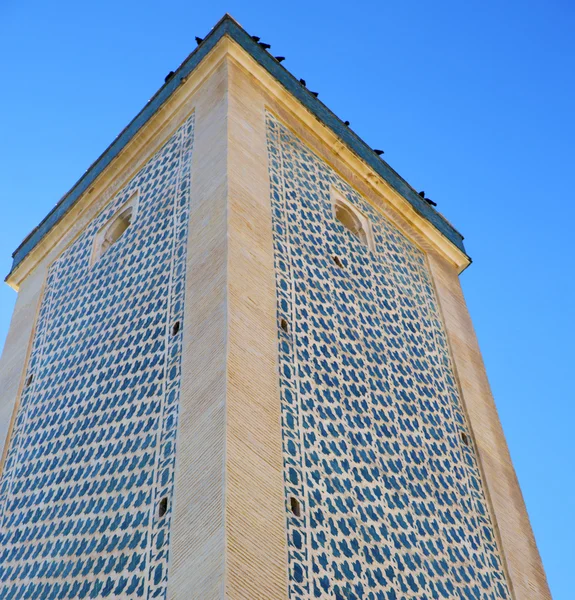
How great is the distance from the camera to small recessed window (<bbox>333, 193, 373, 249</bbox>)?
5730mm

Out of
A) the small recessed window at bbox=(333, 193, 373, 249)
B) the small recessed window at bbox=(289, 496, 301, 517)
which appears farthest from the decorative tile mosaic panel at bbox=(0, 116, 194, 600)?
the small recessed window at bbox=(333, 193, 373, 249)

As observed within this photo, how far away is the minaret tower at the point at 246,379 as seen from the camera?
3.73 m

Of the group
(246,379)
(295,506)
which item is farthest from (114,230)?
(295,506)

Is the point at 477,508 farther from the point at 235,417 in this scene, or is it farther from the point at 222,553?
the point at 222,553

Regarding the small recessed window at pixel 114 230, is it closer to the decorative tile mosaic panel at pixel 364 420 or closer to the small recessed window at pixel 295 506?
the decorative tile mosaic panel at pixel 364 420

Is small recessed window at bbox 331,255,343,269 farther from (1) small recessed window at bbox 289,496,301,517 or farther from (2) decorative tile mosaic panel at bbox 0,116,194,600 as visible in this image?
(1) small recessed window at bbox 289,496,301,517

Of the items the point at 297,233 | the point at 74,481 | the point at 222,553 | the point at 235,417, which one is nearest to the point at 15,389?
the point at 74,481

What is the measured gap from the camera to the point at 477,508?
4855 millimetres

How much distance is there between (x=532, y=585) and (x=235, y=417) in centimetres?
173

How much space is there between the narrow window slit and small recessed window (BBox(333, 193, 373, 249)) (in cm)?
227

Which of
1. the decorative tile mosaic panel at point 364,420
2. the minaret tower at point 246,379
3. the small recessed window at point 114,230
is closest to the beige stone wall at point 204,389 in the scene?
the minaret tower at point 246,379

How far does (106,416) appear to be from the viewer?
446cm

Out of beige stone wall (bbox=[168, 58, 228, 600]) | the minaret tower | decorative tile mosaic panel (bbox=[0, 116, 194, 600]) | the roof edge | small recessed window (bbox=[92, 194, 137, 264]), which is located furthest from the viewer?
the roof edge

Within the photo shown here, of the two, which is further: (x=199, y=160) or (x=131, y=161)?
(x=131, y=161)
